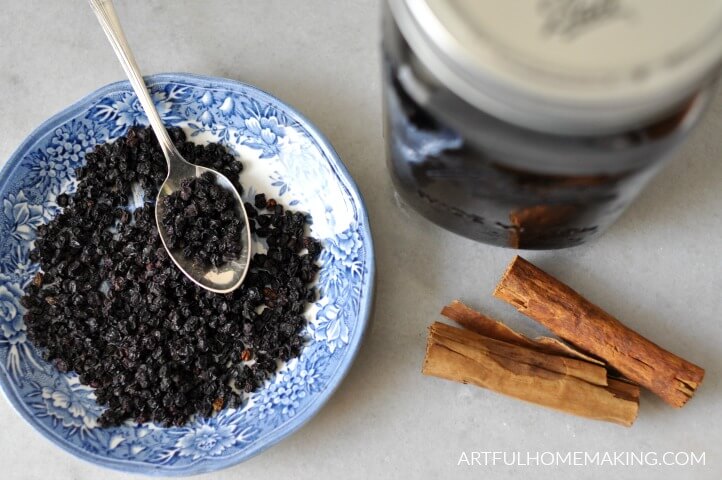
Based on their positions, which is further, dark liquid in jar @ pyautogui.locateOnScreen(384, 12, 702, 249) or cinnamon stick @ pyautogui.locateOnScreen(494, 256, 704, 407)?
cinnamon stick @ pyautogui.locateOnScreen(494, 256, 704, 407)

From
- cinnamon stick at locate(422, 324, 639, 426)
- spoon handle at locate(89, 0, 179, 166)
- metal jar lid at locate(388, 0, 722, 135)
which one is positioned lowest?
cinnamon stick at locate(422, 324, 639, 426)

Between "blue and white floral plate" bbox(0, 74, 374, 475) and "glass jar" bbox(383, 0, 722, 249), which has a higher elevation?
"glass jar" bbox(383, 0, 722, 249)

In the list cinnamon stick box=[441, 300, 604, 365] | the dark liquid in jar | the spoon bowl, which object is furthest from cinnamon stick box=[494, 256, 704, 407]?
the spoon bowl

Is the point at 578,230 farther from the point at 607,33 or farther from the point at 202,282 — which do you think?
the point at 202,282

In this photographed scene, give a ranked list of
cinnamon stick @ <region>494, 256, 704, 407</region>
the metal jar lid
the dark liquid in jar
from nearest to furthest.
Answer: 1. the metal jar lid
2. the dark liquid in jar
3. cinnamon stick @ <region>494, 256, 704, 407</region>

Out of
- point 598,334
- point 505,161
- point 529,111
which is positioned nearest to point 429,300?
point 598,334

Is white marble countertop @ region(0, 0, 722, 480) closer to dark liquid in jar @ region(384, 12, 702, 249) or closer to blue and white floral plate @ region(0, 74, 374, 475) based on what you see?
blue and white floral plate @ region(0, 74, 374, 475)

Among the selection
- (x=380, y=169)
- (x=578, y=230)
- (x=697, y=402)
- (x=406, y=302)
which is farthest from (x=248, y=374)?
(x=697, y=402)

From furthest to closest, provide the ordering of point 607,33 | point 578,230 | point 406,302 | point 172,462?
point 406,302
point 172,462
point 578,230
point 607,33
